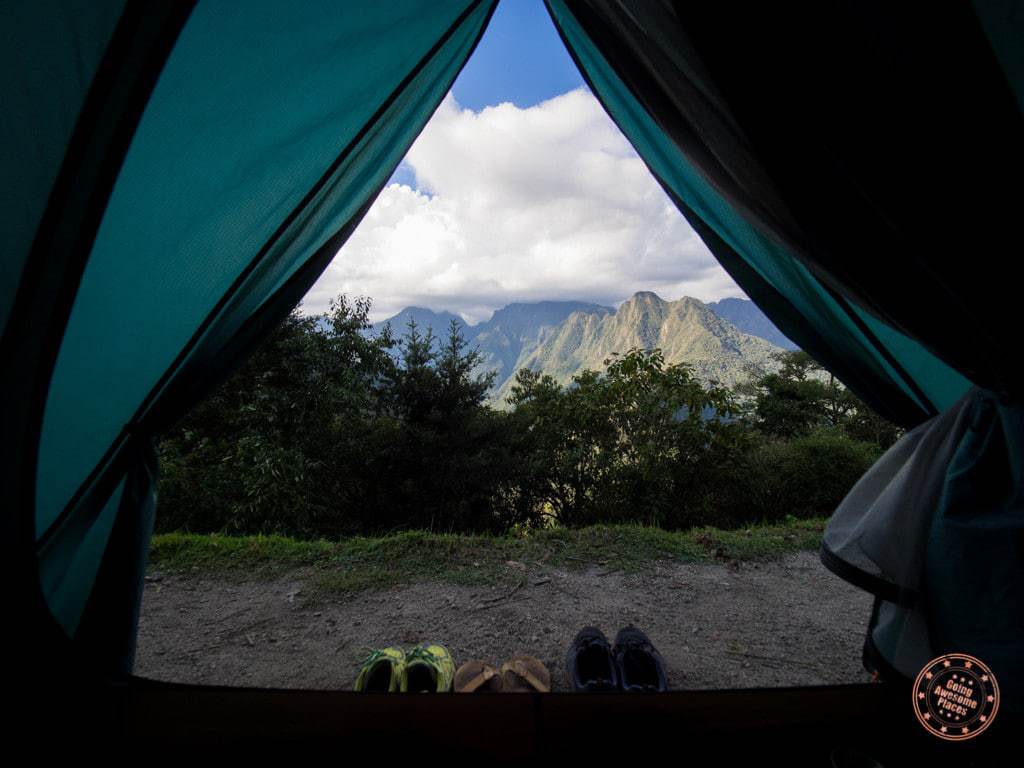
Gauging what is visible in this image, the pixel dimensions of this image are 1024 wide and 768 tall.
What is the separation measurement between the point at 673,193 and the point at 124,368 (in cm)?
204

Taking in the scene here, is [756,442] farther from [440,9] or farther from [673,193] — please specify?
[440,9]

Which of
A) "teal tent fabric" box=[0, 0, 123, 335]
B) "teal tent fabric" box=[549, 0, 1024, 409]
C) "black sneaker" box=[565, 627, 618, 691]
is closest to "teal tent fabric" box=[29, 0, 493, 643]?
"teal tent fabric" box=[0, 0, 123, 335]

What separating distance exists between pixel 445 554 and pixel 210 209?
7.37 feet

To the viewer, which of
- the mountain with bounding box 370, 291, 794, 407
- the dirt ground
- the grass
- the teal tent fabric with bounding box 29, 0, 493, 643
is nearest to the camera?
the teal tent fabric with bounding box 29, 0, 493, 643

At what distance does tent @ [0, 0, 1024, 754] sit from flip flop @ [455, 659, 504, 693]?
12cm

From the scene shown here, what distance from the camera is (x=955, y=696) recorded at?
1.01m

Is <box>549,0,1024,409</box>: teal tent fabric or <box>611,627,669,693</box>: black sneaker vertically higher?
<box>549,0,1024,409</box>: teal tent fabric

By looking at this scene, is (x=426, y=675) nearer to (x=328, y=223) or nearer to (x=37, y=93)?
(x=328, y=223)

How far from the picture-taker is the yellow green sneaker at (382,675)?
1.44m

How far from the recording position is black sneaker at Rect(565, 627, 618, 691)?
57.2 inches

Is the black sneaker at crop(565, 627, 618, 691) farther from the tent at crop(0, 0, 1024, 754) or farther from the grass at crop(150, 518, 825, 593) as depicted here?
the grass at crop(150, 518, 825, 593)

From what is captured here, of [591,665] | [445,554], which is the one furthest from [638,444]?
[591,665]

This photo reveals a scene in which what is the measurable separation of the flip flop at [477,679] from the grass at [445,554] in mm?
887

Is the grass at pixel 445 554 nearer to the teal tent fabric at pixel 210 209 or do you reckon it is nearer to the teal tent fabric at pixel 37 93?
the teal tent fabric at pixel 210 209
